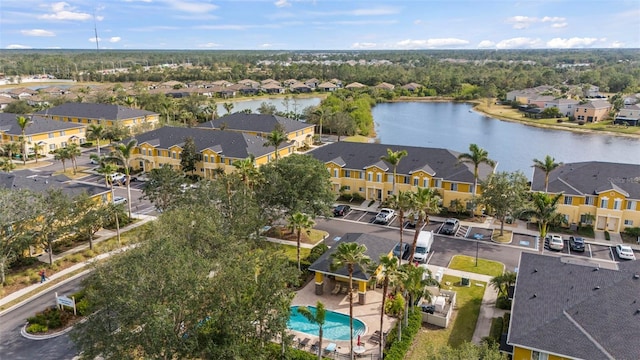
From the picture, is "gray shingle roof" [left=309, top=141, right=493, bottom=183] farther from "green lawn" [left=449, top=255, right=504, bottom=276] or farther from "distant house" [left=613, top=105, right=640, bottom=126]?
"distant house" [left=613, top=105, right=640, bottom=126]

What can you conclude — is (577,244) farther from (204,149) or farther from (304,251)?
(204,149)

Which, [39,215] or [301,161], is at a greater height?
[301,161]

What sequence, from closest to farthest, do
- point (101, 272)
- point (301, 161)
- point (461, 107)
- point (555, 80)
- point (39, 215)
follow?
point (101, 272), point (39, 215), point (301, 161), point (461, 107), point (555, 80)

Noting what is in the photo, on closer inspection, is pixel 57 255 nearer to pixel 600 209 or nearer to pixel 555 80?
pixel 600 209

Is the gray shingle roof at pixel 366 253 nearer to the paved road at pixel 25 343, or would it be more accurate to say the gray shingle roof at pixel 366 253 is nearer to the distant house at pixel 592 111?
the paved road at pixel 25 343

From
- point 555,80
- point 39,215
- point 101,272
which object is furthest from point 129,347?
point 555,80
